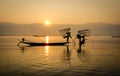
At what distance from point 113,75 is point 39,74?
30.8 ft

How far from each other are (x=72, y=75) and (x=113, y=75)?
521 cm

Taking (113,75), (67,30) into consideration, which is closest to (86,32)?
(67,30)

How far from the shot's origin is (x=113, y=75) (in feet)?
86.0

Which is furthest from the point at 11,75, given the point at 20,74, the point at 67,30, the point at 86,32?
the point at 67,30

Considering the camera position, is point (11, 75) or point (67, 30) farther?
point (67, 30)

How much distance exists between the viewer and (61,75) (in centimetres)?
2586

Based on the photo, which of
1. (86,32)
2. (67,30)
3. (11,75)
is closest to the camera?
(11,75)

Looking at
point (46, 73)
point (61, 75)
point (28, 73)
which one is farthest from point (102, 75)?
point (28, 73)

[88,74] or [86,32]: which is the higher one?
[86,32]

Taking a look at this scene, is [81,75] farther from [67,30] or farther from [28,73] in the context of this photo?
[67,30]

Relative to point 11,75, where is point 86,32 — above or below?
above

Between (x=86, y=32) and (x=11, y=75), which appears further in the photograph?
(x=86, y=32)

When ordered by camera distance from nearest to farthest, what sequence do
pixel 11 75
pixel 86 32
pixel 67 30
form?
pixel 11 75
pixel 86 32
pixel 67 30

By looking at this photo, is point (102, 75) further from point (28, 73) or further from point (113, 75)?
point (28, 73)
